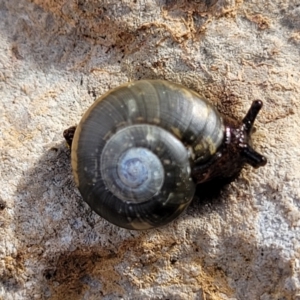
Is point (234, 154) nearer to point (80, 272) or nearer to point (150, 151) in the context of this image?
point (150, 151)

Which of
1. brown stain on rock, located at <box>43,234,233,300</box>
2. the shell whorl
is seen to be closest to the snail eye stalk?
the shell whorl

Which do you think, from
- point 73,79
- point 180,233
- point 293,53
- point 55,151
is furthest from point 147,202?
point 293,53

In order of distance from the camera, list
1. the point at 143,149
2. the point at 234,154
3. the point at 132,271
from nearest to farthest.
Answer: the point at 143,149 < the point at 234,154 < the point at 132,271

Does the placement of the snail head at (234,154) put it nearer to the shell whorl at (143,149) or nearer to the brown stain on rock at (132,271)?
the shell whorl at (143,149)

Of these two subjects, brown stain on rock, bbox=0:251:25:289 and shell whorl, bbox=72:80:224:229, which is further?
brown stain on rock, bbox=0:251:25:289

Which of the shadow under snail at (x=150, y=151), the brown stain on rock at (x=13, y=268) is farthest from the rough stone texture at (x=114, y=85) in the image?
the shadow under snail at (x=150, y=151)

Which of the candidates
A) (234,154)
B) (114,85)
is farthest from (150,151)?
(114,85)

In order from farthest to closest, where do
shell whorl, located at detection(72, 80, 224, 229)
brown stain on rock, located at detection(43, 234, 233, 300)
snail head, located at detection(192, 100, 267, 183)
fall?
brown stain on rock, located at detection(43, 234, 233, 300) → snail head, located at detection(192, 100, 267, 183) → shell whorl, located at detection(72, 80, 224, 229)

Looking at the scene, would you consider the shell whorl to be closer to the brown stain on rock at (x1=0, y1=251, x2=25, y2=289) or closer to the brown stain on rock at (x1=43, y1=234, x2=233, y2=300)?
the brown stain on rock at (x1=43, y1=234, x2=233, y2=300)

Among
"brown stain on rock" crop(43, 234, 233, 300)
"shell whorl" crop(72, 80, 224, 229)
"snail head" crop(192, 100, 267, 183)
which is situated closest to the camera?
"shell whorl" crop(72, 80, 224, 229)
